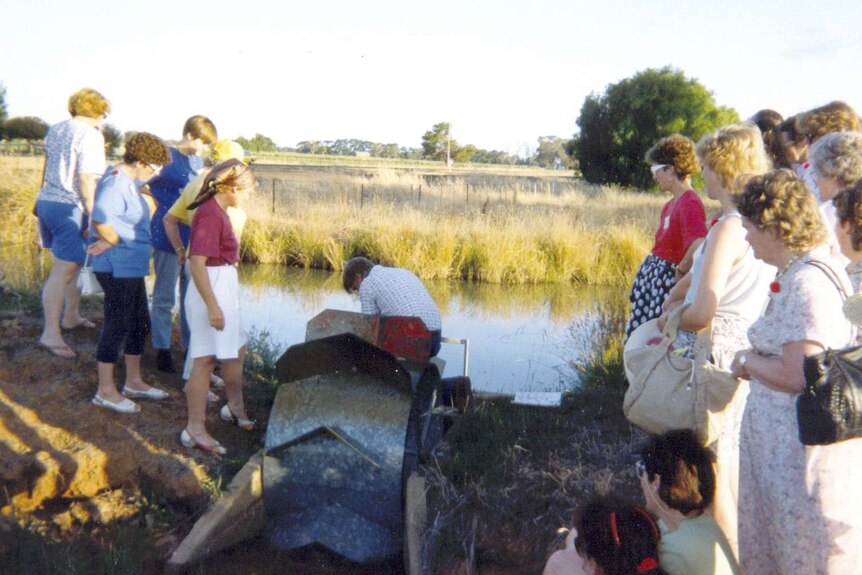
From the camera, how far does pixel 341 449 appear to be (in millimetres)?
4477

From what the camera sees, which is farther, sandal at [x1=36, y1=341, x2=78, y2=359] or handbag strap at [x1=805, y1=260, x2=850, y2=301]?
sandal at [x1=36, y1=341, x2=78, y2=359]

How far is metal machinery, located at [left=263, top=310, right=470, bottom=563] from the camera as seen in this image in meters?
4.43

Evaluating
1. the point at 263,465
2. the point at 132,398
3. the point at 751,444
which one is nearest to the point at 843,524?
the point at 751,444

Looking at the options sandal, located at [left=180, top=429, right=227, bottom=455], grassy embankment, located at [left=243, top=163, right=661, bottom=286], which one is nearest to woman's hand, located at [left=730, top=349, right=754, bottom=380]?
sandal, located at [left=180, top=429, right=227, bottom=455]

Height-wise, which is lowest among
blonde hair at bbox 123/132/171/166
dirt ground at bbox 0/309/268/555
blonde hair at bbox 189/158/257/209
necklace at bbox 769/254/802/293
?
dirt ground at bbox 0/309/268/555

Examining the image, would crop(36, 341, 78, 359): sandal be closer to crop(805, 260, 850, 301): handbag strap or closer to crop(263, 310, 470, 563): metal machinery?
crop(263, 310, 470, 563): metal machinery

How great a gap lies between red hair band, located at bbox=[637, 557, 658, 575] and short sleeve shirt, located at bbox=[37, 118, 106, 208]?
4381 millimetres

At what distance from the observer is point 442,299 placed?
40.0 ft

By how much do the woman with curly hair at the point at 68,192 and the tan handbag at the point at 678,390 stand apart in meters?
3.84

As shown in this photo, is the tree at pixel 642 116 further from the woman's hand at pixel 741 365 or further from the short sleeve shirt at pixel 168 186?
the woman's hand at pixel 741 365

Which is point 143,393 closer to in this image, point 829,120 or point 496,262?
point 829,120

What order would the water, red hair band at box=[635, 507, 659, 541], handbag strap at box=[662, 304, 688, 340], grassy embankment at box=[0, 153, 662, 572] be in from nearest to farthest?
1. red hair band at box=[635, 507, 659, 541]
2. handbag strap at box=[662, 304, 688, 340]
3. grassy embankment at box=[0, 153, 662, 572]
4. the water

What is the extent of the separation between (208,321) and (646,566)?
295cm

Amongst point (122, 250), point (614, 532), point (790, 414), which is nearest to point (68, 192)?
point (122, 250)
